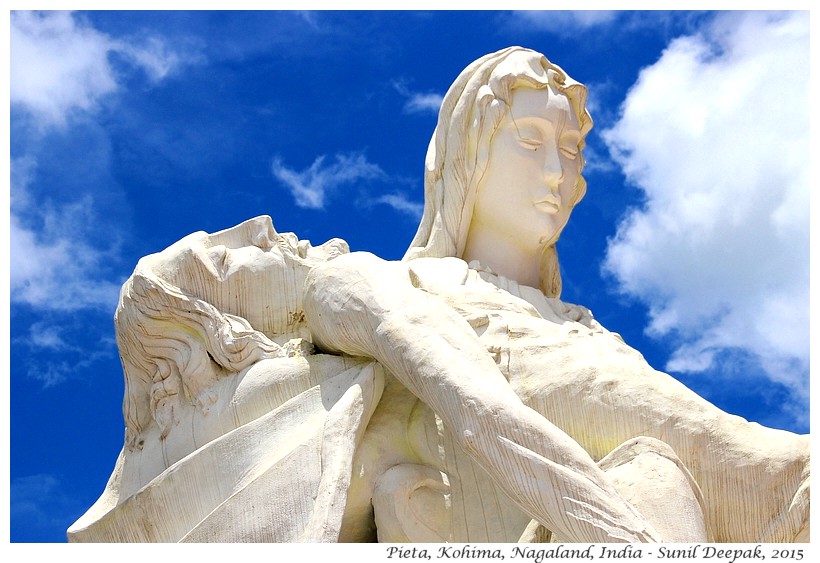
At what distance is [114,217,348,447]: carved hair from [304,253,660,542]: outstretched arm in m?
0.40

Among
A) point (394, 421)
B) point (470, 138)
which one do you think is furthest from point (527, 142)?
point (394, 421)

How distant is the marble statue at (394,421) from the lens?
8.32m

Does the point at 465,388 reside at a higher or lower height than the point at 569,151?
lower

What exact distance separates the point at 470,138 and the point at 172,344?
7.47 ft

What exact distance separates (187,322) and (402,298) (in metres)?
1.26

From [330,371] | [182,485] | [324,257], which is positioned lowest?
[182,485]

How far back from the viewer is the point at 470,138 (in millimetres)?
10500

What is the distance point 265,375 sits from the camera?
360 inches

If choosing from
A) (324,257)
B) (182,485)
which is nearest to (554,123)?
(324,257)

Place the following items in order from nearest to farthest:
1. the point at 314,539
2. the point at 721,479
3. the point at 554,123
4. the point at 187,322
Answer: the point at 314,539 → the point at 721,479 → the point at 187,322 → the point at 554,123

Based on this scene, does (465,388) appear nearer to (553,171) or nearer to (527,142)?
(553,171)
